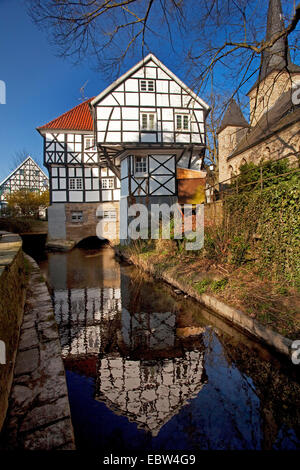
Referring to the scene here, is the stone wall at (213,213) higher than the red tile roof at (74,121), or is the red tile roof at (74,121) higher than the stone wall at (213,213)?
the red tile roof at (74,121)

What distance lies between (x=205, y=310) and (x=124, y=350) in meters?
2.25

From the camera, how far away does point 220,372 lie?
309 cm

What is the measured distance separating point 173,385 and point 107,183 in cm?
1887

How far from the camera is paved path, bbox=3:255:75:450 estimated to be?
1.79 meters

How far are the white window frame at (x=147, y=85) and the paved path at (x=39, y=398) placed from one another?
14.7m

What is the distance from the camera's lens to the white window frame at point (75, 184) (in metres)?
20.1

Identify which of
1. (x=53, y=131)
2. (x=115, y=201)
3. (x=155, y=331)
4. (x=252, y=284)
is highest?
(x=53, y=131)

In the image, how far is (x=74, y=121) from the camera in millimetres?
20141

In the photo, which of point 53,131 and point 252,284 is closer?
point 252,284

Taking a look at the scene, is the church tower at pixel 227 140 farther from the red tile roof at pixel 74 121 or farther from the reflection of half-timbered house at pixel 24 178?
the reflection of half-timbered house at pixel 24 178

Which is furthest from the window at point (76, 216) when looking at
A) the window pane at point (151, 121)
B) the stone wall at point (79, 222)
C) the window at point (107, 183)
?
the window pane at point (151, 121)
